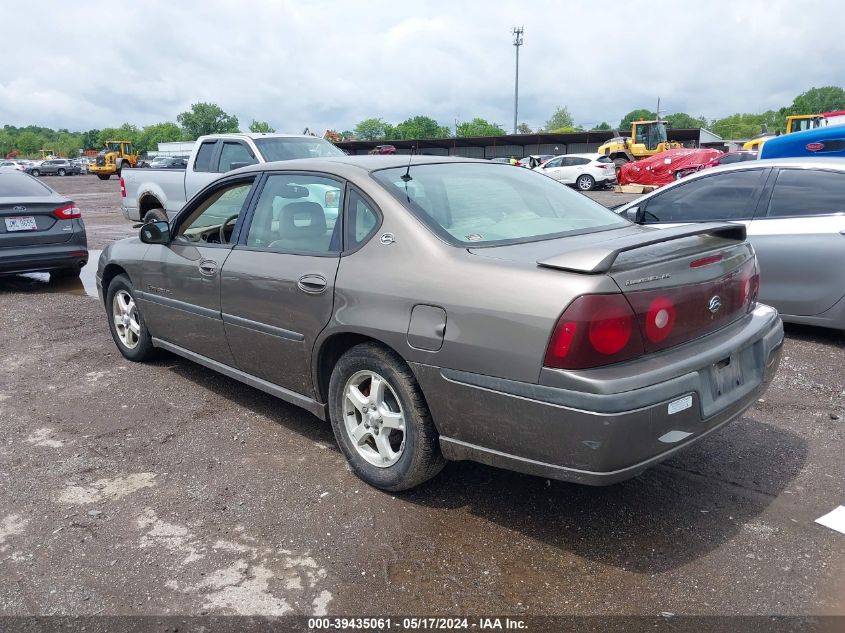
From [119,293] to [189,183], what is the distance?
5399 millimetres

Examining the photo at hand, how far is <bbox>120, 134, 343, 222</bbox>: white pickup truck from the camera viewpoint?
9461mm

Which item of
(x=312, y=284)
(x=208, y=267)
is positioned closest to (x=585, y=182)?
(x=208, y=267)

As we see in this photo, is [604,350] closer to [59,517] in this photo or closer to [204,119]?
[59,517]

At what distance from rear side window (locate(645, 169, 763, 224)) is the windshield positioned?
482 cm

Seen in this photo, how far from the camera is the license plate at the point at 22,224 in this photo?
8250 millimetres

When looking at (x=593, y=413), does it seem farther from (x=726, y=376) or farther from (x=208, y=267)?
(x=208, y=267)

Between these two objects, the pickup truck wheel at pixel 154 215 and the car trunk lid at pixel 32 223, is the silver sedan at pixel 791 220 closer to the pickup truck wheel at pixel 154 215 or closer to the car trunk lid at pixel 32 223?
the car trunk lid at pixel 32 223

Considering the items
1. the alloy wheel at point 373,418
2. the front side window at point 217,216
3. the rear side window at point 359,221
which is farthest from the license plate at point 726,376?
the front side window at point 217,216

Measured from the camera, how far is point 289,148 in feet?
31.5

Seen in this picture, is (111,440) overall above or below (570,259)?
below

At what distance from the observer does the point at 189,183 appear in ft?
33.9

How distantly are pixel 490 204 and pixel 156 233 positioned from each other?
2386mm

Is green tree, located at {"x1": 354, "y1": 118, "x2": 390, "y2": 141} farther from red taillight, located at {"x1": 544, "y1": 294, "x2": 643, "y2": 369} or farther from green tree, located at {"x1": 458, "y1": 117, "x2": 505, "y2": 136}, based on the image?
red taillight, located at {"x1": 544, "y1": 294, "x2": 643, "y2": 369}

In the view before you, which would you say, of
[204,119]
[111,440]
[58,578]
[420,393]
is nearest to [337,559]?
[420,393]
